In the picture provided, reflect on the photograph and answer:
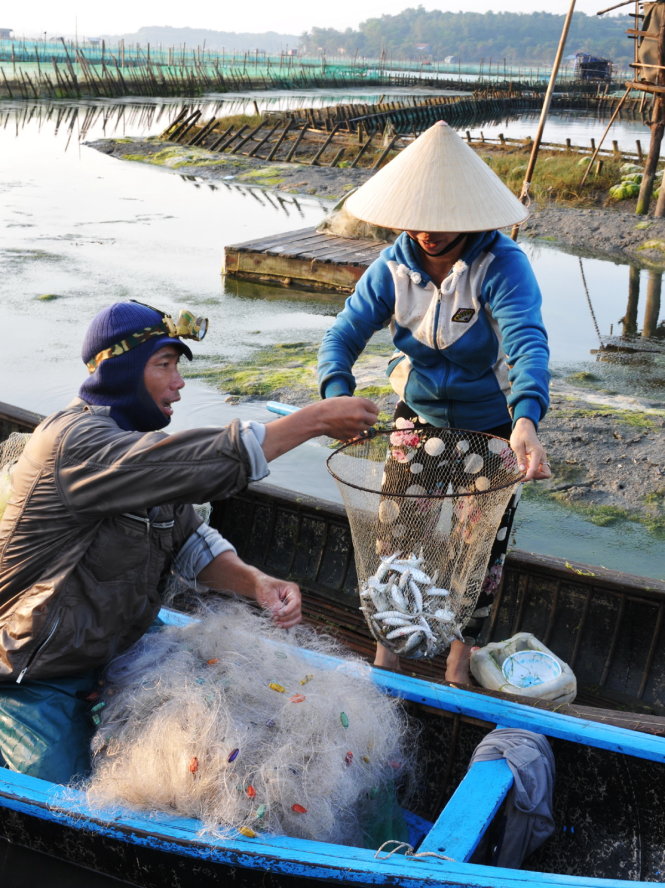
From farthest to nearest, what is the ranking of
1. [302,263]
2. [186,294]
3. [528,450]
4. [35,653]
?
[302,263] < [186,294] < [528,450] < [35,653]

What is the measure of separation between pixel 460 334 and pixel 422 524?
0.74 m

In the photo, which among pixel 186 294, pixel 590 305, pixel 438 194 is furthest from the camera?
pixel 590 305

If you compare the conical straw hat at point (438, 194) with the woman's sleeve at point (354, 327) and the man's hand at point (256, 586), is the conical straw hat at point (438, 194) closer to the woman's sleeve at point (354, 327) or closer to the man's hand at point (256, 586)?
the woman's sleeve at point (354, 327)

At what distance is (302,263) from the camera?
42.5 ft

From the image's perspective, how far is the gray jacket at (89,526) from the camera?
2.35 metres

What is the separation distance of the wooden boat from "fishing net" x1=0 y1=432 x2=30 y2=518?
1.32m

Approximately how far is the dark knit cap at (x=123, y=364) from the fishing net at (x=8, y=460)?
3.66 feet

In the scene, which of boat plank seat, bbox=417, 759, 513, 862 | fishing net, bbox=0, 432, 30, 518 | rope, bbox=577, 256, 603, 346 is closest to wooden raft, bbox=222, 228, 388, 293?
rope, bbox=577, 256, 603, 346

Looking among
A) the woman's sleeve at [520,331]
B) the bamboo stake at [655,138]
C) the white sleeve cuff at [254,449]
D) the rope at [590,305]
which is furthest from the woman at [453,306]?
the bamboo stake at [655,138]

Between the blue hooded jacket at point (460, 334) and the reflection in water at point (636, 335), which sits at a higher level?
the blue hooded jacket at point (460, 334)

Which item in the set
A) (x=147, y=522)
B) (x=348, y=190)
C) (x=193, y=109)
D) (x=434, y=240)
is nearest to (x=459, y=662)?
(x=147, y=522)

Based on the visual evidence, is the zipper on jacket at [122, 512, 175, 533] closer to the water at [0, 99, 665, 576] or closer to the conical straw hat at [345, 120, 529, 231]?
the conical straw hat at [345, 120, 529, 231]

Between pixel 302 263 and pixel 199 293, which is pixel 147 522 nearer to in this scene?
pixel 199 293

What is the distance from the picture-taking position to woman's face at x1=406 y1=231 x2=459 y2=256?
3250mm
